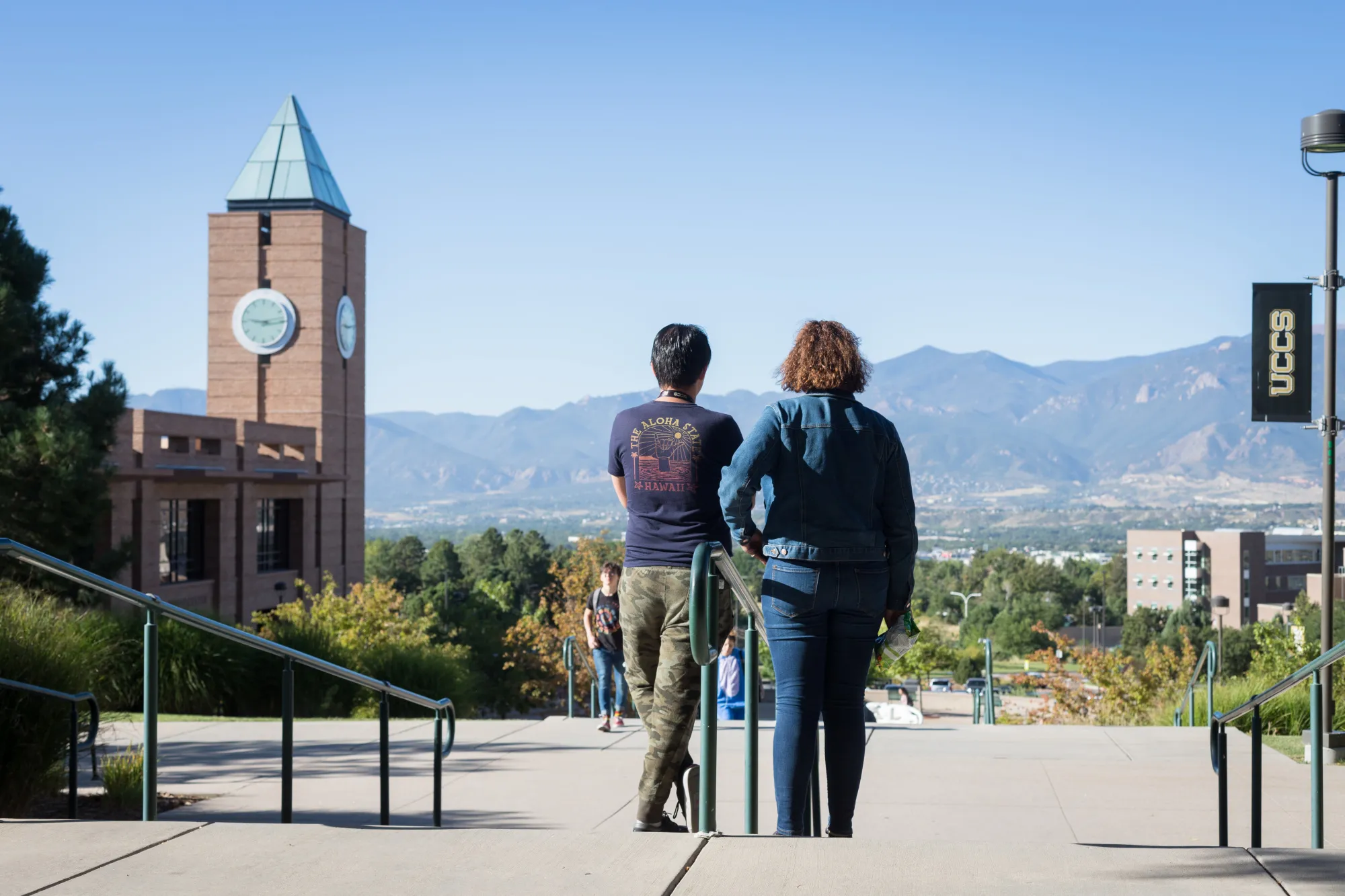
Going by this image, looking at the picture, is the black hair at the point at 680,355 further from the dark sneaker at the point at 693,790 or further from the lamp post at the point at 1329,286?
the lamp post at the point at 1329,286

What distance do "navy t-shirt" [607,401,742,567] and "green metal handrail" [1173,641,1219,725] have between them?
758 cm

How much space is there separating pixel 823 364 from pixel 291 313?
168ft

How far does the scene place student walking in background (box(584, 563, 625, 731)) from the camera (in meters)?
11.2

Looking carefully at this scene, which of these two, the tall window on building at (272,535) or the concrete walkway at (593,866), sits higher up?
the concrete walkway at (593,866)

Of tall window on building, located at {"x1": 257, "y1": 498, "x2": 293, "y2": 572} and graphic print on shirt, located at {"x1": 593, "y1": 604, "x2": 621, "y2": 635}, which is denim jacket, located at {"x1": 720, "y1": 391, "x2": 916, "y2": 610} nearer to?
graphic print on shirt, located at {"x1": 593, "y1": 604, "x2": 621, "y2": 635}

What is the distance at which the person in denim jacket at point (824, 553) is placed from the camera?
15.1 ft

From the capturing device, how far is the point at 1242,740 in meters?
10.2

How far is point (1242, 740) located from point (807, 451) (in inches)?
285

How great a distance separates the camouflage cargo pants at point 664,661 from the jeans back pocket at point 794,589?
399mm

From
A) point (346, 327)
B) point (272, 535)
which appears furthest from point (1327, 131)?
point (346, 327)

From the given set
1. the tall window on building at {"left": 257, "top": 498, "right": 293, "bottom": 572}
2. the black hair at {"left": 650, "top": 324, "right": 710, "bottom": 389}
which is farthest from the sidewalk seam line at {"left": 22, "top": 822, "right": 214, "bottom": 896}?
the tall window on building at {"left": 257, "top": 498, "right": 293, "bottom": 572}

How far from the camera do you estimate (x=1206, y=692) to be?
44.5 ft

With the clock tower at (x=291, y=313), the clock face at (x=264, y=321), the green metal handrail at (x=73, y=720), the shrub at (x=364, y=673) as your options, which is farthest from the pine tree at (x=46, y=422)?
the clock face at (x=264, y=321)

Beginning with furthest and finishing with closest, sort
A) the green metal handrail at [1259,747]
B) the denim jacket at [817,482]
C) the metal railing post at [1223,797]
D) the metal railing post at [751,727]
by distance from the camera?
1. the metal railing post at [1223,797]
2. the green metal handrail at [1259,747]
3. the metal railing post at [751,727]
4. the denim jacket at [817,482]
